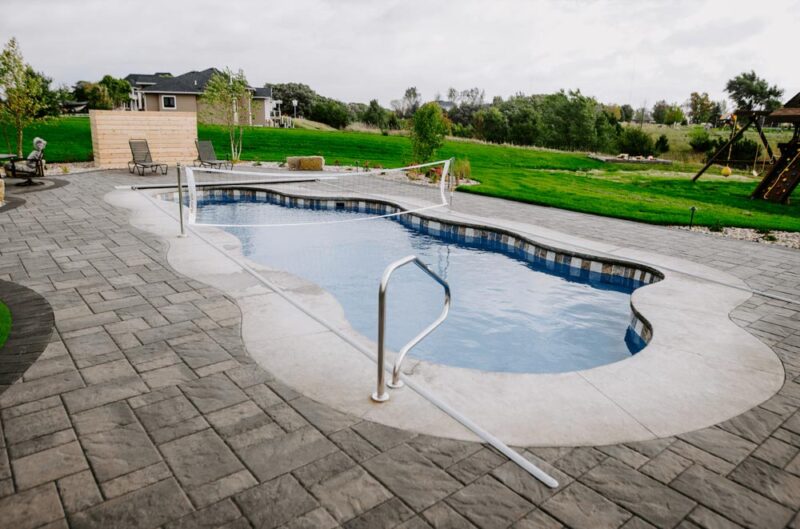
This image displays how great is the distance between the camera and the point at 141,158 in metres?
17.9

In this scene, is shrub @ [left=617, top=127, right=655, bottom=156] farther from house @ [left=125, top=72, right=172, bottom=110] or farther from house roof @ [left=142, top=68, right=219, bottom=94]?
house @ [left=125, top=72, right=172, bottom=110]

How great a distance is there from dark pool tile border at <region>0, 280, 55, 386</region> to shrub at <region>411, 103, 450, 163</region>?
14912mm

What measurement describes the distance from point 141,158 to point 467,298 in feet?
49.2

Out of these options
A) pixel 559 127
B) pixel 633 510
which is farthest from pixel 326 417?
pixel 559 127

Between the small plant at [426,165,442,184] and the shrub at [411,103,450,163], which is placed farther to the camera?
the shrub at [411,103,450,163]

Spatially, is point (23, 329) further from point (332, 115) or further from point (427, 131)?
point (332, 115)

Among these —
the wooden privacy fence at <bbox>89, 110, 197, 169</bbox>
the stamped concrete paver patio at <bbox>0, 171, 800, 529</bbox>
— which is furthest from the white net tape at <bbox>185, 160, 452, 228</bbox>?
the stamped concrete paver patio at <bbox>0, 171, 800, 529</bbox>

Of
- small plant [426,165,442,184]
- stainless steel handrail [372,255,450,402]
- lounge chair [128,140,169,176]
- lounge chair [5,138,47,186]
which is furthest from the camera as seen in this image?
small plant [426,165,442,184]

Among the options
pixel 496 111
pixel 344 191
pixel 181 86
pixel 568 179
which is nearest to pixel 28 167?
pixel 344 191

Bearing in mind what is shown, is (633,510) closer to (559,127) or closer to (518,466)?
(518,466)

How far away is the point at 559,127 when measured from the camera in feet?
150

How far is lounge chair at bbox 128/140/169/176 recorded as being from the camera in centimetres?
1739

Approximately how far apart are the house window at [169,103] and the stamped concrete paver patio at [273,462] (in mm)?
51626

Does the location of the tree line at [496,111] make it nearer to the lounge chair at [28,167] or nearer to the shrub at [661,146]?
the shrub at [661,146]
